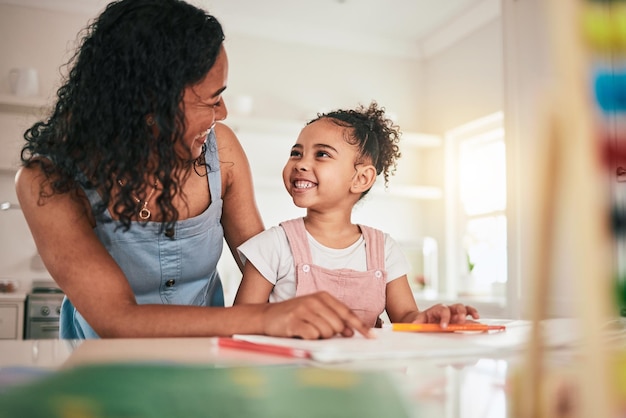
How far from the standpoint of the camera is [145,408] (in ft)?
1.26

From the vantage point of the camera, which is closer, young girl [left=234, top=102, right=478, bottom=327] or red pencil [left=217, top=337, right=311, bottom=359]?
red pencil [left=217, top=337, right=311, bottom=359]

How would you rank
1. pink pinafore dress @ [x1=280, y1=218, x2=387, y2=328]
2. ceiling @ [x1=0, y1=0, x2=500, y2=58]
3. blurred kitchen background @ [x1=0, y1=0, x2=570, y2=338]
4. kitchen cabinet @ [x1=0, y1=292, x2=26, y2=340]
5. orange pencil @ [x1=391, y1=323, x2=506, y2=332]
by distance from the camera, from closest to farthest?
1. orange pencil @ [x1=391, y1=323, x2=506, y2=332]
2. pink pinafore dress @ [x1=280, y1=218, x2=387, y2=328]
3. kitchen cabinet @ [x1=0, y1=292, x2=26, y2=340]
4. blurred kitchen background @ [x1=0, y1=0, x2=570, y2=338]
5. ceiling @ [x1=0, y1=0, x2=500, y2=58]

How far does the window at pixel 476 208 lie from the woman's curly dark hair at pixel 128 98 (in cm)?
365

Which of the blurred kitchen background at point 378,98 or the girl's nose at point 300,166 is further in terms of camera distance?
the blurred kitchen background at point 378,98

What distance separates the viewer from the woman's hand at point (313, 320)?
81 cm

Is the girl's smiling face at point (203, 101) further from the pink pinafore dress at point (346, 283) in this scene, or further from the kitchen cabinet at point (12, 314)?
the kitchen cabinet at point (12, 314)

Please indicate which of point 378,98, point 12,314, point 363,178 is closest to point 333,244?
point 363,178

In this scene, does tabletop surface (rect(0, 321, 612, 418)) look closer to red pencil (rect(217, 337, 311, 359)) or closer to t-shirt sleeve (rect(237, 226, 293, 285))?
red pencil (rect(217, 337, 311, 359))

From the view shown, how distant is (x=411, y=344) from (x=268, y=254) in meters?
0.80

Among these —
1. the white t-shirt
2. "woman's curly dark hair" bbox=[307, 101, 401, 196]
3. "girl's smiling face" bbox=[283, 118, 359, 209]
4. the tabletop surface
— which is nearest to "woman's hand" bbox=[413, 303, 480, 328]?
the tabletop surface

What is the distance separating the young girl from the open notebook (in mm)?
498

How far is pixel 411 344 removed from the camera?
2.47 feet

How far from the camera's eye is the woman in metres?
0.99

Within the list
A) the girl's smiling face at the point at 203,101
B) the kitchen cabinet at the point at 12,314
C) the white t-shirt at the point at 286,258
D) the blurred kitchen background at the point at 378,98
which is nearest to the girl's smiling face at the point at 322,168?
the white t-shirt at the point at 286,258
